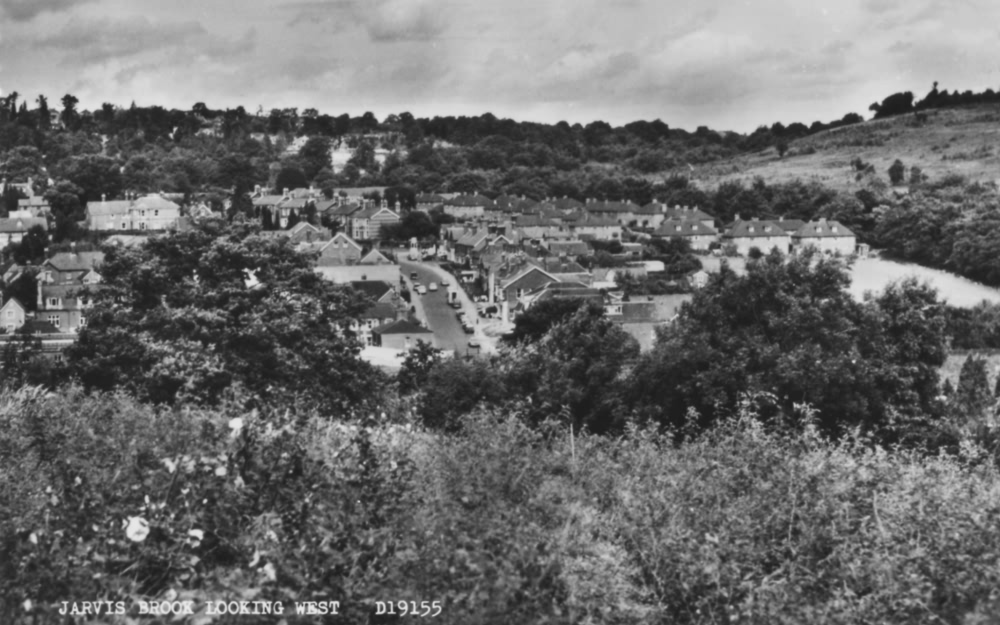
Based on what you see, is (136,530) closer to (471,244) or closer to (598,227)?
(471,244)

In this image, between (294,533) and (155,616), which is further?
(294,533)

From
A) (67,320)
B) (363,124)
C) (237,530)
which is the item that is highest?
(363,124)

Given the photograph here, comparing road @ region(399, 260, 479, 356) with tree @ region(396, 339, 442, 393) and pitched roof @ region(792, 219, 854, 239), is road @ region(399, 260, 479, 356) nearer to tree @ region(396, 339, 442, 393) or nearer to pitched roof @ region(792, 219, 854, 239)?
tree @ region(396, 339, 442, 393)

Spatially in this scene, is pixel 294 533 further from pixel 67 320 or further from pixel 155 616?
pixel 67 320

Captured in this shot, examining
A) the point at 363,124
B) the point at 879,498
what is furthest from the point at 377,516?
the point at 363,124

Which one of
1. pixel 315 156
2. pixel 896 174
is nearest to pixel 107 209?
pixel 315 156

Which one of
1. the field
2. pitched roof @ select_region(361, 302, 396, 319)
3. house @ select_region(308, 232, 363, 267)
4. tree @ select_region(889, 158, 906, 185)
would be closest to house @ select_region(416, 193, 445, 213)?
house @ select_region(308, 232, 363, 267)
